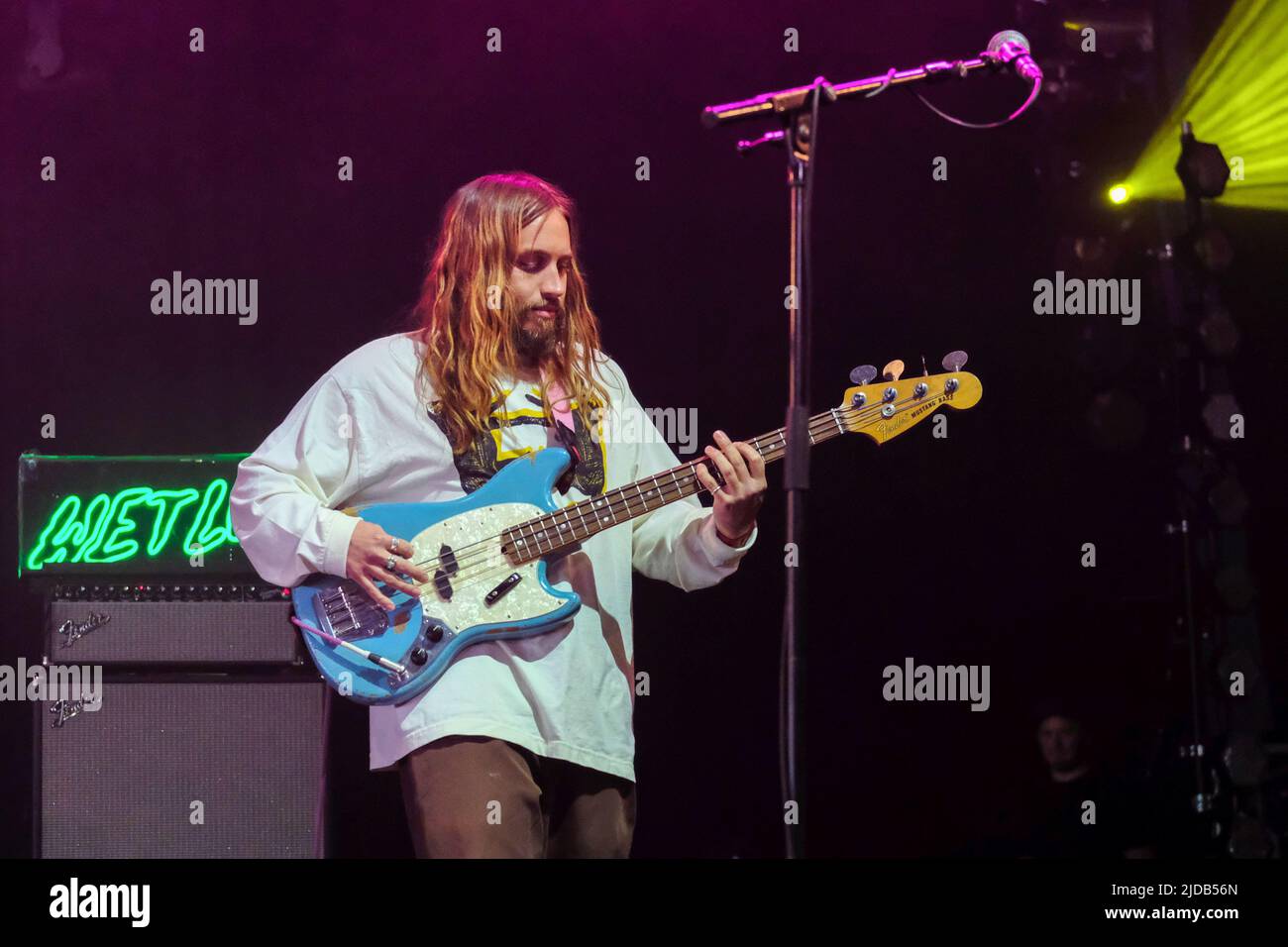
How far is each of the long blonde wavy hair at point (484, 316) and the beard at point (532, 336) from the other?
2cm

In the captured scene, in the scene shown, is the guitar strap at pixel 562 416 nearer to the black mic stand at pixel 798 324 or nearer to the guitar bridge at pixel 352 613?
the guitar bridge at pixel 352 613

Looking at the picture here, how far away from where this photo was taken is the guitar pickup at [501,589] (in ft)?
9.87

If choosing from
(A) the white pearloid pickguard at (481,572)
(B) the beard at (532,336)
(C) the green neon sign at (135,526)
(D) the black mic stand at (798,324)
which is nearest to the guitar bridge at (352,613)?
(A) the white pearloid pickguard at (481,572)

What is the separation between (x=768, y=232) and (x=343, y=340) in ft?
3.99

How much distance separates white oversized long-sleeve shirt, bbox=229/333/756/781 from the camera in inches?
116

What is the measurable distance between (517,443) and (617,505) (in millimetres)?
266

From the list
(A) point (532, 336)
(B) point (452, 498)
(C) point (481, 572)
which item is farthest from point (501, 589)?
(A) point (532, 336)

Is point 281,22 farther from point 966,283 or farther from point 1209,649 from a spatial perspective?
point 1209,649

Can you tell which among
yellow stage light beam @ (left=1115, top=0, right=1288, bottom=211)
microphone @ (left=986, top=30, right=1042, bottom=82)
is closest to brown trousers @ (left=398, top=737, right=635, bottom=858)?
microphone @ (left=986, top=30, right=1042, bottom=82)

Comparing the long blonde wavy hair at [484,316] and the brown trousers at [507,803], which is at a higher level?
the long blonde wavy hair at [484,316]

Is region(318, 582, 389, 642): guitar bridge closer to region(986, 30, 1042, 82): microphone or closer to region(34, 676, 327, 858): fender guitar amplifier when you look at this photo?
region(34, 676, 327, 858): fender guitar amplifier

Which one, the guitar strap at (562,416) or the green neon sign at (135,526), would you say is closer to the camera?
the guitar strap at (562,416)

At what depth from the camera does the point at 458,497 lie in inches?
122
